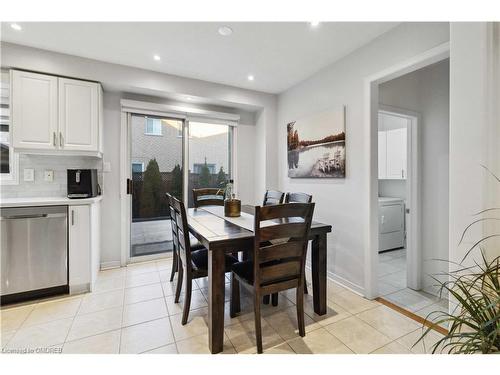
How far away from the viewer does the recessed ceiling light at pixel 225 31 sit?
2.18m

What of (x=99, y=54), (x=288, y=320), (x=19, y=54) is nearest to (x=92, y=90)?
(x=99, y=54)

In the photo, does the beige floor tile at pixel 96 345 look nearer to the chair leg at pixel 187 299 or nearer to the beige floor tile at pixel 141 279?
the chair leg at pixel 187 299

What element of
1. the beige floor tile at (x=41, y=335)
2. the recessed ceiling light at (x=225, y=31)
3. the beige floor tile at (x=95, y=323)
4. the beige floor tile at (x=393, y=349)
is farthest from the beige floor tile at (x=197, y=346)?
the recessed ceiling light at (x=225, y=31)

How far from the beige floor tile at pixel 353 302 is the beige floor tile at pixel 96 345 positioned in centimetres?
194

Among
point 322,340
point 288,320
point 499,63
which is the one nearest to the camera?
point 499,63

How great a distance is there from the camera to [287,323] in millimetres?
1968

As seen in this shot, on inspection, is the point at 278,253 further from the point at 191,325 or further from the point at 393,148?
the point at 393,148

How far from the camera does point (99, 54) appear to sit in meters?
2.63

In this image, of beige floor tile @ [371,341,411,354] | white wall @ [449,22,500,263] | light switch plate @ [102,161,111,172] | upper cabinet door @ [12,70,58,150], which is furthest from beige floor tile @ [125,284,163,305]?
white wall @ [449,22,500,263]

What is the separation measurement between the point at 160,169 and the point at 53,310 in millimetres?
2012

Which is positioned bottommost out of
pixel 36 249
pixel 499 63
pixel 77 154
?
pixel 36 249

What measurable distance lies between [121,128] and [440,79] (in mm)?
3993
